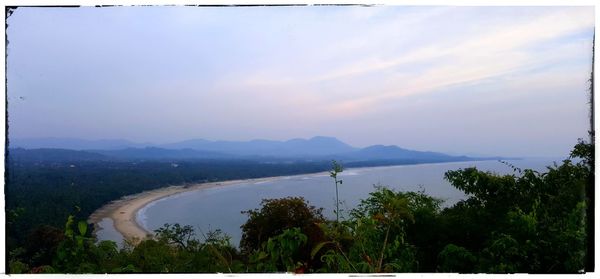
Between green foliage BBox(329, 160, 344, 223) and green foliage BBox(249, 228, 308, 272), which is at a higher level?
green foliage BBox(329, 160, 344, 223)

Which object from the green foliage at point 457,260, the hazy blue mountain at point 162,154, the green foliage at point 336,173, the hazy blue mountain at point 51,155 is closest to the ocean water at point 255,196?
the green foliage at point 336,173

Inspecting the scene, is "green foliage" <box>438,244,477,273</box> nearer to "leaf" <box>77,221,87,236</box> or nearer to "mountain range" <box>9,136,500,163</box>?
"mountain range" <box>9,136,500,163</box>

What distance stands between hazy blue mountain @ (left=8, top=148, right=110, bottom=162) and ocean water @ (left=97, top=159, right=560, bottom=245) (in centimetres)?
38

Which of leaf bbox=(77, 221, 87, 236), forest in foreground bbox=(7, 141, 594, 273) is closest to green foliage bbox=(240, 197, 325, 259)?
forest in foreground bbox=(7, 141, 594, 273)

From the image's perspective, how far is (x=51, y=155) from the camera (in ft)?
7.82

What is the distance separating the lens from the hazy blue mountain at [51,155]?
192 centimetres

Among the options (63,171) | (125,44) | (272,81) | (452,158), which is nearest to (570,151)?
(452,158)

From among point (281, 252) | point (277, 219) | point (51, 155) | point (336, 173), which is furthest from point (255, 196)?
point (51, 155)

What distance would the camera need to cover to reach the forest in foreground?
82.0 inches

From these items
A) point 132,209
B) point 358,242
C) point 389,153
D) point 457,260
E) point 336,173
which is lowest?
point 457,260

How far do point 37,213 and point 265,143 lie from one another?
4.15 feet

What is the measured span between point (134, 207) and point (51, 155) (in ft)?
1.56

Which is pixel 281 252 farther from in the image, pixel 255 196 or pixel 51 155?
pixel 51 155
